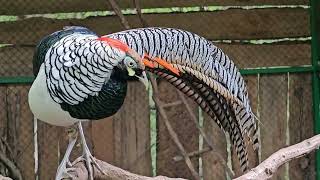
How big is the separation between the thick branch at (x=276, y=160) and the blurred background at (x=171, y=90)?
105 centimetres

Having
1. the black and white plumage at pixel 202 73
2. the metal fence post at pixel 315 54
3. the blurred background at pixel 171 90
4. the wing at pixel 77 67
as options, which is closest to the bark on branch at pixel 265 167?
the black and white plumage at pixel 202 73

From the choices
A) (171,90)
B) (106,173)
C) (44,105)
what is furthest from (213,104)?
(171,90)

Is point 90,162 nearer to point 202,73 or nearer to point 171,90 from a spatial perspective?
point 202,73

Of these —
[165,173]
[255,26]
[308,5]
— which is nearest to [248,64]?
[255,26]

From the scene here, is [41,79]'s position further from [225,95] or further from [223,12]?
[223,12]

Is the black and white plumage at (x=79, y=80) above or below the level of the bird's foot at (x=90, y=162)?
above

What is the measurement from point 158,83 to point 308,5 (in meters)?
0.82

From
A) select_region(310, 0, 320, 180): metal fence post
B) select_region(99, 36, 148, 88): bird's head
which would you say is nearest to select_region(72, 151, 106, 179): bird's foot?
select_region(99, 36, 148, 88): bird's head

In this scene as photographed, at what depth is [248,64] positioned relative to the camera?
301 cm

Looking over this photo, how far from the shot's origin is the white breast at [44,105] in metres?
1.72

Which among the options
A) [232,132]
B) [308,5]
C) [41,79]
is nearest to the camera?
[41,79]

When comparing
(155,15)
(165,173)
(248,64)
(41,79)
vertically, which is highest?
(155,15)

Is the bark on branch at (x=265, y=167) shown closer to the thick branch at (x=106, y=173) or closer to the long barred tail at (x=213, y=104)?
the thick branch at (x=106, y=173)

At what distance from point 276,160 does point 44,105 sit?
0.64m
